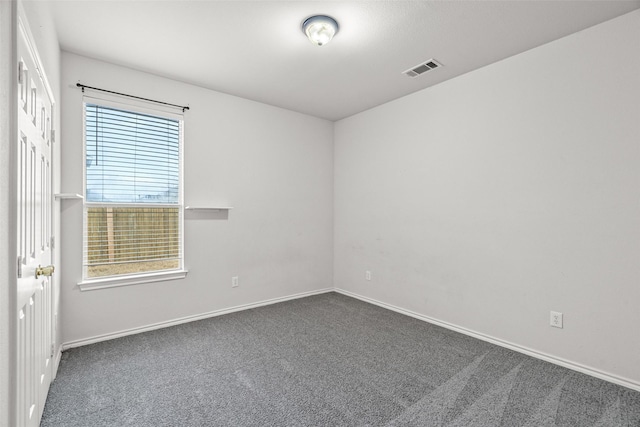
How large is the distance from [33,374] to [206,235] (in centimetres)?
220

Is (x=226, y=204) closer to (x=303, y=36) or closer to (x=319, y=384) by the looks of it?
(x=303, y=36)

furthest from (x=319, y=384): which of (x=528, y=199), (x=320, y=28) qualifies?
(x=320, y=28)

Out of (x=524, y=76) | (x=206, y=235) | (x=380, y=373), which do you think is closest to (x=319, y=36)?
(x=524, y=76)

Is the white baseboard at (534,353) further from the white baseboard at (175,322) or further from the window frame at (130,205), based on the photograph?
the window frame at (130,205)

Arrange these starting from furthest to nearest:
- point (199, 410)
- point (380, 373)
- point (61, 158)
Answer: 1. point (61, 158)
2. point (380, 373)
3. point (199, 410)

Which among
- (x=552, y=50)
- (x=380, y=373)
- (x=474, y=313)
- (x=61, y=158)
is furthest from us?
(x=474, y=313)

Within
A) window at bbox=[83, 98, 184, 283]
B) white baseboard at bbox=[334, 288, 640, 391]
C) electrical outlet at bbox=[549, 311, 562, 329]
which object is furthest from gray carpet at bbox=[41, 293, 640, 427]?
window at bbox=[83, 98, 184, 283]

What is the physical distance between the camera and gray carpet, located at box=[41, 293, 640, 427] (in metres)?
1.96

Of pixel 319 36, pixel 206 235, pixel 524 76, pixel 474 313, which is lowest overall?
pixel 474 313

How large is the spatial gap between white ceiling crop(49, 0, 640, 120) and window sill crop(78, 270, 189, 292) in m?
2.17

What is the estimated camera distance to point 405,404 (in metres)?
2.09

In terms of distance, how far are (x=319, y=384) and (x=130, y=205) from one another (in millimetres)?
2585

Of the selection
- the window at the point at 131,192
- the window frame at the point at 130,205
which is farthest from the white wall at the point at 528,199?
the window at the point at 131,192

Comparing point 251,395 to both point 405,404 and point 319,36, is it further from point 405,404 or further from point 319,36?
point 319,36
